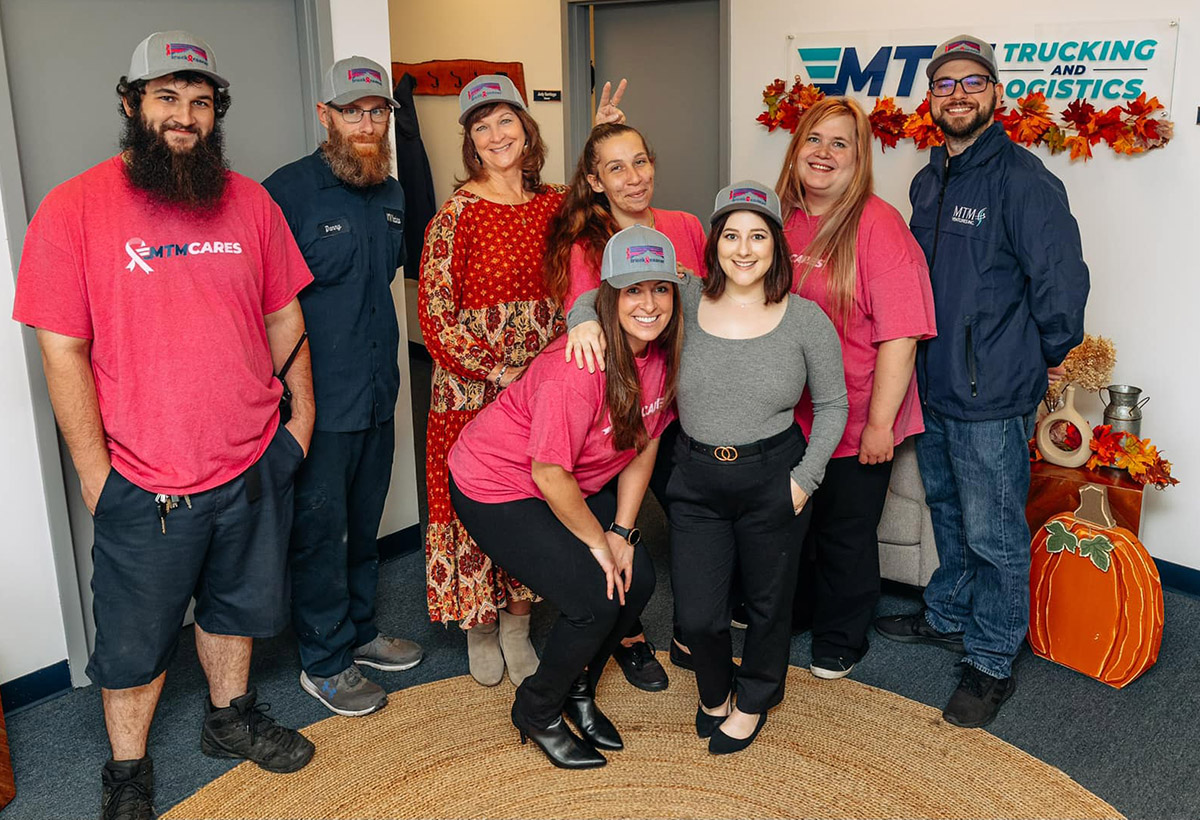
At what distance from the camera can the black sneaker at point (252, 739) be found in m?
2.69

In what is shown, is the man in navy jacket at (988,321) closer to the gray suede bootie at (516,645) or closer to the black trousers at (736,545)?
the black trousers at (736,545)

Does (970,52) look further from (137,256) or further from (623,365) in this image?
(137,256)

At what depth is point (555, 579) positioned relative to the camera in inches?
99.9

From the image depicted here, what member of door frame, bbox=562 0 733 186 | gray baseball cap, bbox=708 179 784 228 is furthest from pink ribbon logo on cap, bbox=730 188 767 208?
door frame, bbox=562 0 733 186

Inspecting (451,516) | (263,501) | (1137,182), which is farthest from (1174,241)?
(263,501)

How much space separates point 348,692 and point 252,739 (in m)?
0.33

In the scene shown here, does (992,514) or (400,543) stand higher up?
(992,514)

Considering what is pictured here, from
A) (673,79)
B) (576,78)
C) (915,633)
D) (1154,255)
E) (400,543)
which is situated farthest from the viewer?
(576,78)

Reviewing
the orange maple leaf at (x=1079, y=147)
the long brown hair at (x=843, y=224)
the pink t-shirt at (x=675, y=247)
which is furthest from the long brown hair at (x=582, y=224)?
the orange maple leaf at (x=1079, y=147)

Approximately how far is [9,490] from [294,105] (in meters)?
1.43

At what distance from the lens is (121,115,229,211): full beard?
90.7 inches

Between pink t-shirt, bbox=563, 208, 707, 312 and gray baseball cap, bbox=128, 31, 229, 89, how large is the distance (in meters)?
0.99

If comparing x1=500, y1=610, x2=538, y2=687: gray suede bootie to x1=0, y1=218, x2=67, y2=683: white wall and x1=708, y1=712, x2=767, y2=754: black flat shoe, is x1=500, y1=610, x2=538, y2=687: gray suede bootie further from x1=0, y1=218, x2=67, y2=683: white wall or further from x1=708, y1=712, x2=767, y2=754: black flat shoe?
x1=0, y1=218, x2=67, y2=683: white wall

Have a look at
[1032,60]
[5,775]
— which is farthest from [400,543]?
[1032,60]
